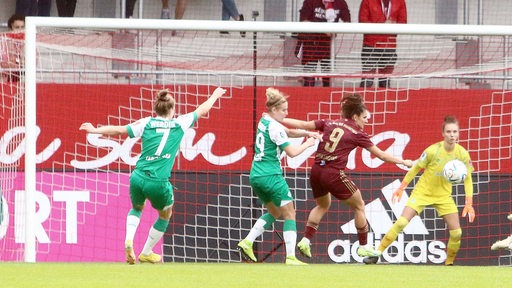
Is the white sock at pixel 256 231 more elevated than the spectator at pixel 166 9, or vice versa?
the spectator at pixel 166 9

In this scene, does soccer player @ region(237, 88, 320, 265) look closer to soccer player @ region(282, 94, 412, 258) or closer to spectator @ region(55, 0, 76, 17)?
soccer player @ region(282, 94, 412, 258)

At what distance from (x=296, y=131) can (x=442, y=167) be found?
174 centimetres

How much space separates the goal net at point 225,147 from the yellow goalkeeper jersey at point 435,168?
1.63 metres

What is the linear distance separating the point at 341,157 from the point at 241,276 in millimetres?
3706

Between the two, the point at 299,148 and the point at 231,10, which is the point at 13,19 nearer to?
the point at 231,10

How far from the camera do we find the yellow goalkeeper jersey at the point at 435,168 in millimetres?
14578

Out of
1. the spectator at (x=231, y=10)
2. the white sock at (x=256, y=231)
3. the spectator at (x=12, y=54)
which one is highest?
the spectator at (x=231, y=10)

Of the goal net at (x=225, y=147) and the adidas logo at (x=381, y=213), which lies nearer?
the goal net at (x=225, y=147)

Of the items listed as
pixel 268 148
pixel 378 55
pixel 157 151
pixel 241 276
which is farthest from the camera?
pixel 378 55

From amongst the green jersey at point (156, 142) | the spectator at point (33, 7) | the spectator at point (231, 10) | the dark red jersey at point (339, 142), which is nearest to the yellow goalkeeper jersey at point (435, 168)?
the dark red jersey at point (339, 142)

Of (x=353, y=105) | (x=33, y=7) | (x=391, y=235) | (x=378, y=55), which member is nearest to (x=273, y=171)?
(x=353, y=105)

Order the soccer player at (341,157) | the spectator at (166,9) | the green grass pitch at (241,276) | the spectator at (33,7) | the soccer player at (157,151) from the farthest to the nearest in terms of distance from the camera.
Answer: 1. the spectator at (166,9)
2. the spectator at (33,7)
3. the soccer player at (341,157)
4. the soccer player at (157,151)
5. the green grass pitch at (241,276)

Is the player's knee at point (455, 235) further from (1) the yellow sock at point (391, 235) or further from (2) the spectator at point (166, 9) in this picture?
(2) the spectator at point (166, 9)

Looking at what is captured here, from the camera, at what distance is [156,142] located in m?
13.2
